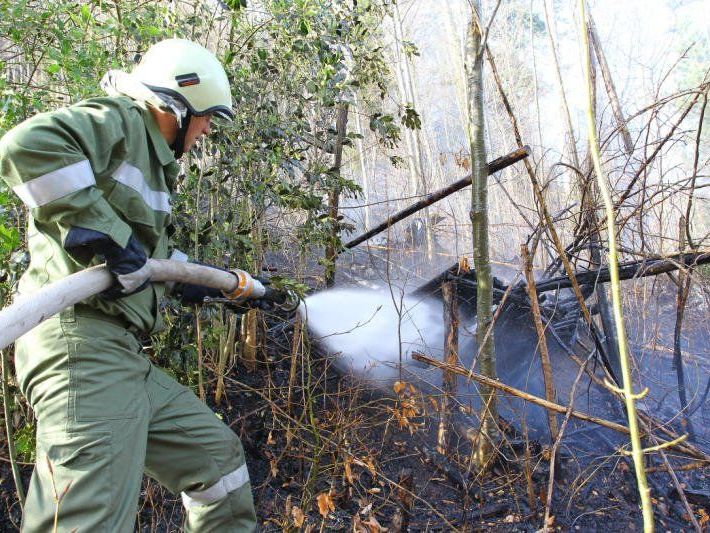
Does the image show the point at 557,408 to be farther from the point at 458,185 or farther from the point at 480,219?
the point at 458,185

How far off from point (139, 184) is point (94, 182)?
28cm

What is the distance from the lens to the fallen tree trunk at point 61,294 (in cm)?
168

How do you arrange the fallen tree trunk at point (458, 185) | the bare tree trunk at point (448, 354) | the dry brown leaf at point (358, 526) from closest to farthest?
the dry brown leaf at point (358, 526) → the fallen tree trunk at point (458, 185) → the bare tree trunk at point (448, 354)

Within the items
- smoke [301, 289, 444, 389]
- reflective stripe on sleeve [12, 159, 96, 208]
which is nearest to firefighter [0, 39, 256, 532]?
reflective stripe on sleeve [12, 159, 96, 208]

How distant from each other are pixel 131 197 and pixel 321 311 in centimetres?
285

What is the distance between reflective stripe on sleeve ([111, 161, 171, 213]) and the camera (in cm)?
216

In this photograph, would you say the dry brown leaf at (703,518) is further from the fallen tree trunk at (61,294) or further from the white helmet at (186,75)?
the white helmet at (186,75)

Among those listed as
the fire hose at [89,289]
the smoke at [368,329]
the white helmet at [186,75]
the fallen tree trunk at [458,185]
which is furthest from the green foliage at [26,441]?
the fallen tree trunk at [458,185]

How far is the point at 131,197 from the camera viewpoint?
2.20 meters

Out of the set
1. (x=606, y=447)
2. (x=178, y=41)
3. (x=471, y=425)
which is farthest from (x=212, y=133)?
(x=606, y=447)

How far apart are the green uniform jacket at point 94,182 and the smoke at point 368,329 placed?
2.43 m

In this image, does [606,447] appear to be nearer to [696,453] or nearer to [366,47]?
[696,453]

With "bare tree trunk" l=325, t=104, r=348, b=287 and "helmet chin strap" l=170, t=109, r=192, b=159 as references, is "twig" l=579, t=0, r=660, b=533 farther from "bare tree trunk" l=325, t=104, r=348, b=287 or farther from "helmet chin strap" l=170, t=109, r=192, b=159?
"bare tree trunk" l=325, t=104, r=348, b=287

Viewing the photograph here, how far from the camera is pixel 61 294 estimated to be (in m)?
1.86
